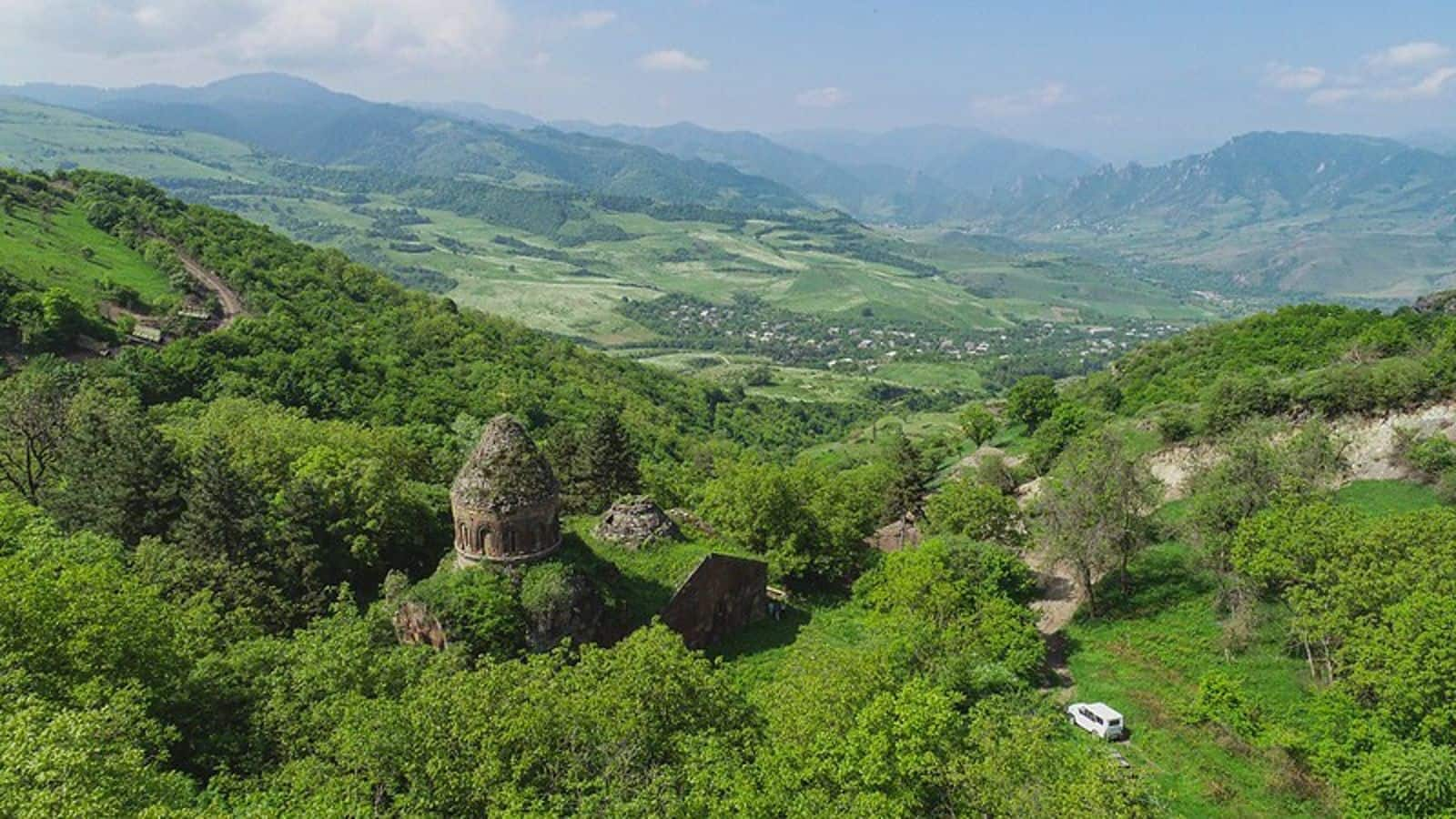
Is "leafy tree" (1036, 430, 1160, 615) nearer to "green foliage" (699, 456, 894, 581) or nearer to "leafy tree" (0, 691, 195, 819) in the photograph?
"green foliage" (699, 456, 894, 581)

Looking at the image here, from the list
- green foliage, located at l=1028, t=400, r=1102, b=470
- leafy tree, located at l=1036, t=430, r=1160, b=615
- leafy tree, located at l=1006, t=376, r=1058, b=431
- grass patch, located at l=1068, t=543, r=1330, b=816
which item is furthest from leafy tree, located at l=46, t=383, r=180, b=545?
leafy tree, located at l=1006, t=376, r=1058, b=431

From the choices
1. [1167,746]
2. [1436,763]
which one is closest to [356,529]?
[1167,746]

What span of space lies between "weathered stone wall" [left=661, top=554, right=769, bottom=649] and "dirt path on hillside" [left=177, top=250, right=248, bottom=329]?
206ft

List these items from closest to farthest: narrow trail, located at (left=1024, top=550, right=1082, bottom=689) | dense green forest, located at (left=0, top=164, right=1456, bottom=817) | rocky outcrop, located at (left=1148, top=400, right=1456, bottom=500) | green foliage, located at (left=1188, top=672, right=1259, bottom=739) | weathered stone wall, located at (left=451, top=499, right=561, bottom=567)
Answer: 1. dense green forest, located at (left=0, top=164, right=1456, bottom=817)
2. green foliage, located at (left=1188, top=672, right=1259, bottom=739)
3. weathered stone wall, located at (left=451, top=499, right=561, bottom=567)
4. narrow trail, located at (left=1024, top=550, right=1082, bottom=689)
5. rocky outcrop, located at (left=1148, top=400, right=1456, bottom=500)

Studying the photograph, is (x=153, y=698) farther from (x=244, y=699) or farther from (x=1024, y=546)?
(x=1024, y=546)

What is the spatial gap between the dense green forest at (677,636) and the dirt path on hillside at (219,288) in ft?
40.0

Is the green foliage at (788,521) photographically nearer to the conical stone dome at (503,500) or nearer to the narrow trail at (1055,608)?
the narrow trail at (1055,608)

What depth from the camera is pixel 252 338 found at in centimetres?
7450

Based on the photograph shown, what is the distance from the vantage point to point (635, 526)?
40.1 meters

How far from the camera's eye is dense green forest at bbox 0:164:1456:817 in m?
20.5

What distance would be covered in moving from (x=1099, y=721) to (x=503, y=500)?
25.6 metres

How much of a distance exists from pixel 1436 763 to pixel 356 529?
40987 mm

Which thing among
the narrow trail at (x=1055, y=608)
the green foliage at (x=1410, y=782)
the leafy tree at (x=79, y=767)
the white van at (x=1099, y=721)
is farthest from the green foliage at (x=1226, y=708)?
the leafy tree at (x=79, y=767)

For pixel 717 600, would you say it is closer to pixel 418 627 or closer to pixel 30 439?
pixel 418 627
